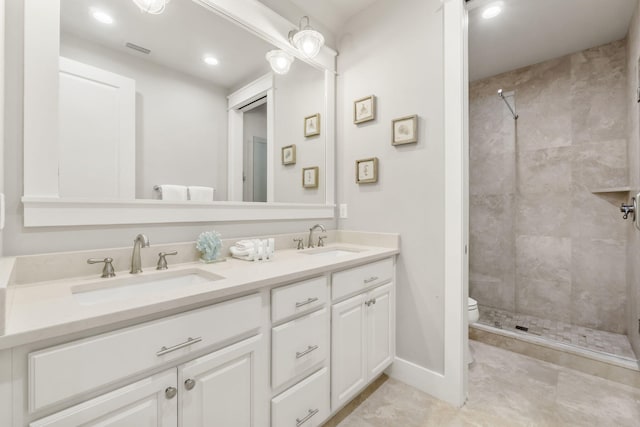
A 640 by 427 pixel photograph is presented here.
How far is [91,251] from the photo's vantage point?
1132 millimetres

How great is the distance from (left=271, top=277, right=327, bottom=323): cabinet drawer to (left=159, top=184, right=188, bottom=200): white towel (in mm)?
714

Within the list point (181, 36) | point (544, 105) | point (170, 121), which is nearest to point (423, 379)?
point (170, 121)

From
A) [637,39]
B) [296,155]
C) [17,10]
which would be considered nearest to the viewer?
[17,10]

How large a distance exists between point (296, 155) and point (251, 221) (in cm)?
61

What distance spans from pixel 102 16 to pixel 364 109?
1.50 metres

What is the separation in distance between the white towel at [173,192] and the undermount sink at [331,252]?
78cm

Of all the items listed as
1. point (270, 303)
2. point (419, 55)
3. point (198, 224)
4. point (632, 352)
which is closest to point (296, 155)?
point (198, 224)

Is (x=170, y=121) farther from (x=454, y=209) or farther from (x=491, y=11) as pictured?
(x=491, y=11)

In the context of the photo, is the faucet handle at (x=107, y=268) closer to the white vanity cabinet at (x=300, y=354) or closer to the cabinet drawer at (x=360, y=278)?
the white vanity cabinet at (x=300, y=354)

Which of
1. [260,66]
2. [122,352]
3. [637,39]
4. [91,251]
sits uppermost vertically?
[637,39]

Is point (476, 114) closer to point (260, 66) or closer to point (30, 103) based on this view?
point (260, 66)

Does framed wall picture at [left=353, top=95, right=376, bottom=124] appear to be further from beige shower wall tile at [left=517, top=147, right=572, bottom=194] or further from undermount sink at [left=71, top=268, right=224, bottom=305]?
beige shower wall tile at [left=517, top=147, right=572, bottom=194]

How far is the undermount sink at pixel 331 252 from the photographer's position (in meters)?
1.86

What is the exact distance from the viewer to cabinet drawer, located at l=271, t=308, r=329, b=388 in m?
1.12
